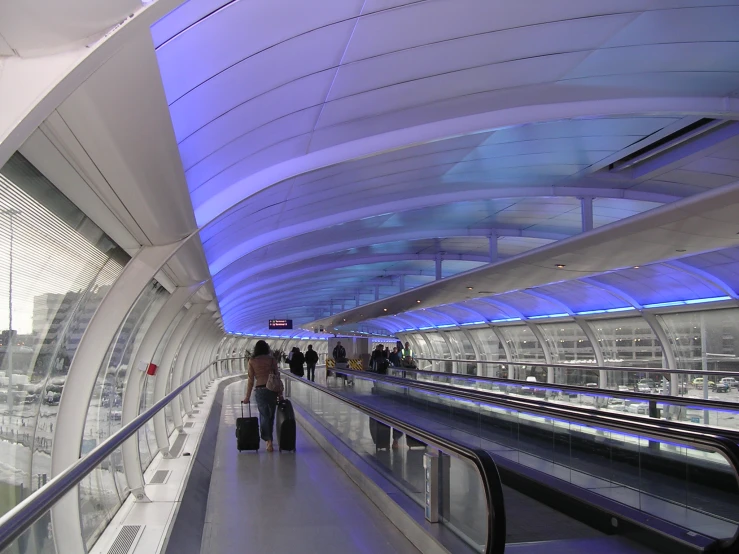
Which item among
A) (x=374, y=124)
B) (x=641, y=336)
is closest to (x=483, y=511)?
(x=374, y=124)

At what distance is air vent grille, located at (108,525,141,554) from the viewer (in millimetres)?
4406

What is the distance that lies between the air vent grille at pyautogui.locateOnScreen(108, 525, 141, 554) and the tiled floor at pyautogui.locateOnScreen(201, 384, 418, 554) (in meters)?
0.57

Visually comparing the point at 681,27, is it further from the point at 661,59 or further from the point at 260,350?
the point at 260,350

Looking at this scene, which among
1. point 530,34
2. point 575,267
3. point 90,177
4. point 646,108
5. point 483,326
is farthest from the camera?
point 483,326

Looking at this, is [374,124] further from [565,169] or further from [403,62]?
[565,169]

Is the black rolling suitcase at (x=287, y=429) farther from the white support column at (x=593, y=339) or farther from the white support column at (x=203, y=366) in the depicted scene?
the white support column at (x=593, y=339)

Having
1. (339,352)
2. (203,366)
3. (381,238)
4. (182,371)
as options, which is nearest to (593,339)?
(339,352)

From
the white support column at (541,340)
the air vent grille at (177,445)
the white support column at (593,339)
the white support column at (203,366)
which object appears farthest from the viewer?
the white support column at (541,340)

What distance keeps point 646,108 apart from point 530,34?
227 centimetres

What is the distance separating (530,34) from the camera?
6578 millimetres

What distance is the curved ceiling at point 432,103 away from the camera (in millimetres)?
5863

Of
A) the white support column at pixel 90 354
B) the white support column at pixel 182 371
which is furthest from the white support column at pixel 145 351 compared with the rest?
the white support column at pixel 182 371

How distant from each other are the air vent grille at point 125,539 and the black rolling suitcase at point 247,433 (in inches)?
175

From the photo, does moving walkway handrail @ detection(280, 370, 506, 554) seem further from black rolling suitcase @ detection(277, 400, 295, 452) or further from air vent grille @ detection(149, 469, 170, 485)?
black rolling suitcase @ detection(277, 400, 295, 452)
